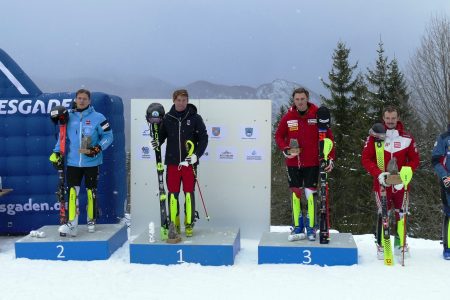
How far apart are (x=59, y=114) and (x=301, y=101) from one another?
9.33 feet

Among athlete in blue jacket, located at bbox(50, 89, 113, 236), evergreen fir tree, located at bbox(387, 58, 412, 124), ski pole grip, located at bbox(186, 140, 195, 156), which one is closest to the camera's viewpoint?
ski pole grip, located at bbox(186, 140, 195, 156)

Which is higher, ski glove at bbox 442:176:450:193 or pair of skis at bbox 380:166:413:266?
ski glove at bbox 442:176:450:193

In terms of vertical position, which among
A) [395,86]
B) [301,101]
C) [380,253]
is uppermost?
[395,86]

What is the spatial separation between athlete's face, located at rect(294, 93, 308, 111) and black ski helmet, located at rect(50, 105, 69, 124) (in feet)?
8.97

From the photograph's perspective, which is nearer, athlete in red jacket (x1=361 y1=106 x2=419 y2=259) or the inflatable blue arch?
athlete in red jacket (x1=361 y1=106 x2=419 y2=259)

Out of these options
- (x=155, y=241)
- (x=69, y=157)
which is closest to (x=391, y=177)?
(x=155, y=241)

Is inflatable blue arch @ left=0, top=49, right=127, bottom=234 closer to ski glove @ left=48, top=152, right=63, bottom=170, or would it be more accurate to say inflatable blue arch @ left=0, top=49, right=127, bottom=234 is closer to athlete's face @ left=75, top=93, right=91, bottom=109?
athlete's face @ left=75, top=93, right=91, bottom=109

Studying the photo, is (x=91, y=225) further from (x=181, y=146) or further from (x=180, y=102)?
(x=180, y=102)

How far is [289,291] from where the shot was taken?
458cm

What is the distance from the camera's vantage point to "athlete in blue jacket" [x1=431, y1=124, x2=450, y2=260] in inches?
215

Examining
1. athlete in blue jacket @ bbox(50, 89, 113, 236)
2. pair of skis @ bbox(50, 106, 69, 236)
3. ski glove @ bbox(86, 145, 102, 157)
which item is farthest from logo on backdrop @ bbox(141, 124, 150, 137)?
pair of skis @ bbox(50, 106, 69, 236)

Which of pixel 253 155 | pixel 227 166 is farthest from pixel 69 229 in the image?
pixel 253 155

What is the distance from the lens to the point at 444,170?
5469mm

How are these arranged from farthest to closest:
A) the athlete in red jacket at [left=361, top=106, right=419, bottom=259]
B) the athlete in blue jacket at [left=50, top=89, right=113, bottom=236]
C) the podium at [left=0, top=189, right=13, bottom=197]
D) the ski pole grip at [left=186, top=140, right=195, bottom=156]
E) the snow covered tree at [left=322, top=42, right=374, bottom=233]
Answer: the snow covered tree at [left=322, top=42, right=374, bottom=233]
the podium at [left=0, top=189, right=13, bottom=197]
the athlete in blue jacket at [left=50, top=89, right=113, bottom=236]
the ski pole grip at [left=186, top=140, right=195, bottom=156]
the athlete in red jacket at [left=361, top=106, right=419, bottom=259]
